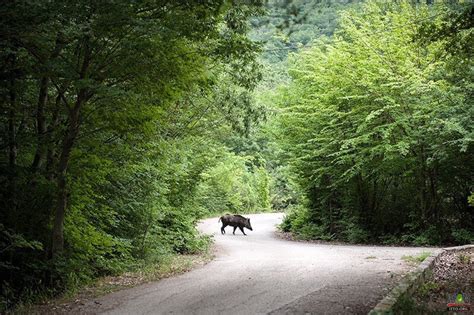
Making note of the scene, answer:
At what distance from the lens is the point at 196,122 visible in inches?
612

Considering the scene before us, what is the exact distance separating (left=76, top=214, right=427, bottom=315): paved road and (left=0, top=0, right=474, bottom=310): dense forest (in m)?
1.81

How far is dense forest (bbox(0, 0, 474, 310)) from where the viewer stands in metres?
7.45

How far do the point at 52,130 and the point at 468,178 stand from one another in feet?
46.2

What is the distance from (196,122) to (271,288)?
26.7ft

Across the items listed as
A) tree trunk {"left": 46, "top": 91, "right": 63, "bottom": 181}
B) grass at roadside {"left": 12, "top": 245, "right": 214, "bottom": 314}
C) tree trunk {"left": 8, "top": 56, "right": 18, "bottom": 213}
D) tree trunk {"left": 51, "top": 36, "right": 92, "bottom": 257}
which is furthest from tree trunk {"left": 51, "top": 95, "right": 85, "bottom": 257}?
grass at roadside {"left": 12, "top": 245, "right": 214, "bottom": 314}

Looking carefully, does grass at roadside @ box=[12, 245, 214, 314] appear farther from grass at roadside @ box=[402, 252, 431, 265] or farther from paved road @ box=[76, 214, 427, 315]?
grass at roadside @ box=[402, 252, 431, 265]

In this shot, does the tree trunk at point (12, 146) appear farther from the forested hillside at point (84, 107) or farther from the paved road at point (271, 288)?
the paved road at point (271, 288)

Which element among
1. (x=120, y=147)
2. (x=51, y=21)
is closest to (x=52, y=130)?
(x=120, y=147)

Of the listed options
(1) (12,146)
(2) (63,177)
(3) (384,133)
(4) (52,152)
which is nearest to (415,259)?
(3) (384,133)

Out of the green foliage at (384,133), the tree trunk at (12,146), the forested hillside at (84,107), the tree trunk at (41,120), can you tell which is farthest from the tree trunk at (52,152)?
the green foliage at (384,133)

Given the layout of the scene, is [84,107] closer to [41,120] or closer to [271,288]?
[41,120]

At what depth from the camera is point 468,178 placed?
53.5 feet

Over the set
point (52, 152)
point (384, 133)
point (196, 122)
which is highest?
point (196, 122)

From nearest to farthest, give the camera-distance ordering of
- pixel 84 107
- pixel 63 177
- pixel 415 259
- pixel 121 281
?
1. pixel 63 177
2. pixel 84 107
3. pixel 121 281
4. pixel 415 259
